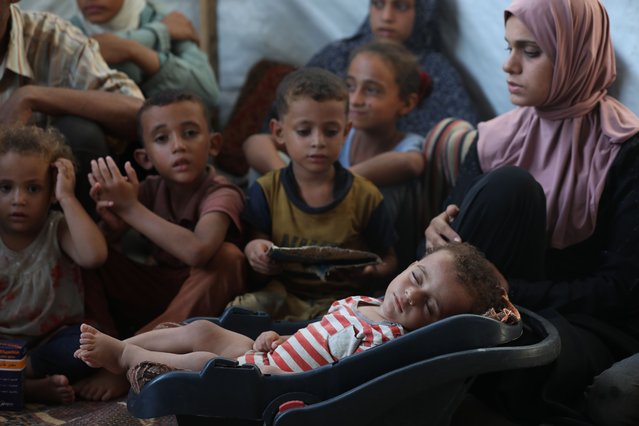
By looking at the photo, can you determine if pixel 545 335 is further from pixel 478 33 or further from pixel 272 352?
pixel 478 33

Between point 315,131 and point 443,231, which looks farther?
point 315,131

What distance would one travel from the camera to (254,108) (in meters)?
3.57

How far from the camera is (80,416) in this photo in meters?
1.99

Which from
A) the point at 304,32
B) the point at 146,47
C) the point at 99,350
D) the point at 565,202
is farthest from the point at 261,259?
the point at 304,32

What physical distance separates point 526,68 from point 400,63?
2.31 feet

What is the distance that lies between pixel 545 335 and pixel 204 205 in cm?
97

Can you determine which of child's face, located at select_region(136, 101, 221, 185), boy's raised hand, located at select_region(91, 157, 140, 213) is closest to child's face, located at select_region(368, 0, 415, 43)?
child's face, located at select_region(136, 101, 221, 185)

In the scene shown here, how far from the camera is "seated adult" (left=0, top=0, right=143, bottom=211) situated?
2412mm

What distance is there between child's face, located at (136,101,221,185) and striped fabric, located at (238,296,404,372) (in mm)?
719

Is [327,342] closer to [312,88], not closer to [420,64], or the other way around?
[312,88]

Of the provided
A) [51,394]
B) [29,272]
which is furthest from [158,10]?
[51,394]

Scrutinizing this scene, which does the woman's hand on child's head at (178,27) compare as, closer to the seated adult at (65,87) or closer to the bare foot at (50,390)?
the seated adult at (65,87)

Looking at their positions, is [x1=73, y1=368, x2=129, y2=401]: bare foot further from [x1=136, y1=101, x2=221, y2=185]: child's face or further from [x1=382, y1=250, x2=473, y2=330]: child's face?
[x1=382, y1=250, x2=473, y2=330]: child's face

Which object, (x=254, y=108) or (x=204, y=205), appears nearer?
(x=204, y=205)
